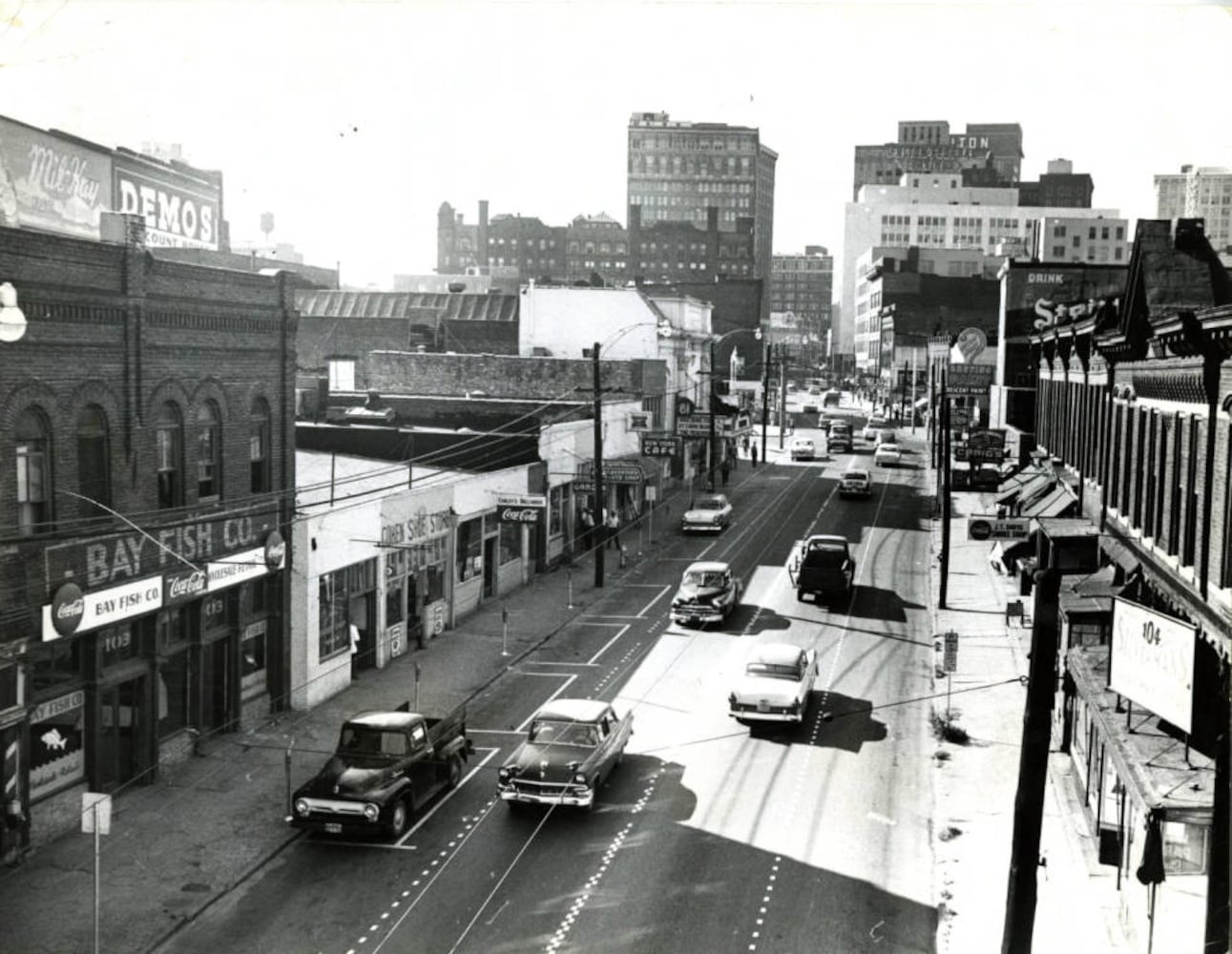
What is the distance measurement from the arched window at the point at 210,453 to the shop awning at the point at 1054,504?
684 inches

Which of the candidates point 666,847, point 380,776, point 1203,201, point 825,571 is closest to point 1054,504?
point 825,571

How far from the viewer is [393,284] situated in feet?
439

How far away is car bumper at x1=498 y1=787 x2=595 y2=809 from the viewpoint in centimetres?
1991

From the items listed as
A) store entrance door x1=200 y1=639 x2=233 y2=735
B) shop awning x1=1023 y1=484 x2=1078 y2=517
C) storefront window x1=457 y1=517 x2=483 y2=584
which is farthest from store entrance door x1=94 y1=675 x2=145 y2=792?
shop awning x1=1023 y1=484 x2=1078 y2=517

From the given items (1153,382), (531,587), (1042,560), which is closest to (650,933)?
(1042,560)

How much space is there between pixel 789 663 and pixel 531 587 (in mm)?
16890

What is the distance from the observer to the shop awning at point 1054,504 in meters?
28.1

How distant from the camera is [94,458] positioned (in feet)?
68.3

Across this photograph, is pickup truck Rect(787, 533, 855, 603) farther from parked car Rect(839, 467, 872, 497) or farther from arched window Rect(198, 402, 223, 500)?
parked car Rect(839, 467, 872, 497)

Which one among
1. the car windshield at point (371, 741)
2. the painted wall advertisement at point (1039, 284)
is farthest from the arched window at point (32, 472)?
the painted wall advertisement at point (1039, 284)

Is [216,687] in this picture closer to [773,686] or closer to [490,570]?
[773,686]

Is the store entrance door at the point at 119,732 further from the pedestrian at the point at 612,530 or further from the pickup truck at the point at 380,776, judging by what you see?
the pedestrian at the point at 612,530

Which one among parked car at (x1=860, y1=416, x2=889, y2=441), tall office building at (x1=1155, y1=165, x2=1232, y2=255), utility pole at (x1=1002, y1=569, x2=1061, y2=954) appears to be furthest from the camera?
parked car at (x1=860, y1=416, x2=889, y2=441)

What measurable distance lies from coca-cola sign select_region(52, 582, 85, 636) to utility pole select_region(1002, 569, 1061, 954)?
13788 mm
